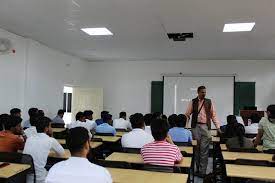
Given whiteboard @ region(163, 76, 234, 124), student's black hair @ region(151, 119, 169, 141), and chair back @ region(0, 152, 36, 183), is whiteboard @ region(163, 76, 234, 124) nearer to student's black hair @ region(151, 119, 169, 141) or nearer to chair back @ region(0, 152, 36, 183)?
student's black hair @ region(151, 119, 169, 141)

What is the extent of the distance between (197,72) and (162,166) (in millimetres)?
7767

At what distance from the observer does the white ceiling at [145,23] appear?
15.0ft

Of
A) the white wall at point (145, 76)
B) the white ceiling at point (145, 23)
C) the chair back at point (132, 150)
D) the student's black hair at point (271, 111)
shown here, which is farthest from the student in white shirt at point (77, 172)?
the white wall at point (145, 76)

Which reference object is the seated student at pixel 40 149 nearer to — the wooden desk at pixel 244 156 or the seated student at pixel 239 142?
the wooden desk at pixel 244 156

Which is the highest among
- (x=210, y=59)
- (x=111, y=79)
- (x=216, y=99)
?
(x=210, y=59)

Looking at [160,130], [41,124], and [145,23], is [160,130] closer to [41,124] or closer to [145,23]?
[41,124]

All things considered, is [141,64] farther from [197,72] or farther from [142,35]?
[142,35]

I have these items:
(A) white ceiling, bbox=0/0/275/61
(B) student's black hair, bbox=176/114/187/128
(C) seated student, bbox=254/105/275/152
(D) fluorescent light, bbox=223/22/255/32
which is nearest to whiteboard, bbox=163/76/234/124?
(A) white ceiling, bbox=0/0/275/61

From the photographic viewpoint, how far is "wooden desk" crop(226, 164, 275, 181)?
263 centimetres

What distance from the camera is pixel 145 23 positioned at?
564cm

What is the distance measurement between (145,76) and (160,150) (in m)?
7.77

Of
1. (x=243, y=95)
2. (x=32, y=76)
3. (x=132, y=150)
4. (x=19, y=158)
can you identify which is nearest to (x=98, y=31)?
(x=32, y=76)

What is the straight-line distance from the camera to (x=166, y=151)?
2.85 meters

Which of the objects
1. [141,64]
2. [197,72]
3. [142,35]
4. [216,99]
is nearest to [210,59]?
[197,72]
